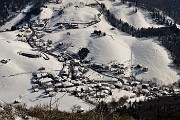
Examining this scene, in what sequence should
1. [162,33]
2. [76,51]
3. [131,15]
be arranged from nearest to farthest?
[76,51] → [162,33] → [131,15]

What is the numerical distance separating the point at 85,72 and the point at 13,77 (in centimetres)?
2012

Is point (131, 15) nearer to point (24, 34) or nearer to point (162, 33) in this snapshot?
point (162, 33)

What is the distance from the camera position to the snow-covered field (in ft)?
315

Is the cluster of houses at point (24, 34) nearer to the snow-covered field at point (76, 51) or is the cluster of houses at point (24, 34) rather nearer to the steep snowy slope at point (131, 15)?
the snow-covered field at point (76, 51)

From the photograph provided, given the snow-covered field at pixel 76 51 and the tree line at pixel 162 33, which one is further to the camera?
the tree line at pixel 162 33

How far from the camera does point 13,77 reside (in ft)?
340

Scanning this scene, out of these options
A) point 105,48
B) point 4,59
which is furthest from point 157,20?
point 4,59

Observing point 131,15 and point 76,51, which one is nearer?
point 76,51

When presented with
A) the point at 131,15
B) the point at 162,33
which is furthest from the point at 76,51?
the point at 131,15

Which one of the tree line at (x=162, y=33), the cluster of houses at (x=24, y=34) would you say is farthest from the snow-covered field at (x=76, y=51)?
the tree line at (x=162, y=33)

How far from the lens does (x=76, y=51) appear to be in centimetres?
12444

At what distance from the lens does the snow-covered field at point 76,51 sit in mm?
96062

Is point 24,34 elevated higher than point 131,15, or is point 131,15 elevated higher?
point 131,15

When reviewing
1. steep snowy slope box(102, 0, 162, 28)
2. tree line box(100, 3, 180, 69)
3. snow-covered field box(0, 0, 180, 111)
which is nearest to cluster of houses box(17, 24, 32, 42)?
snow-covered field box(0, 0, 180, 111)
